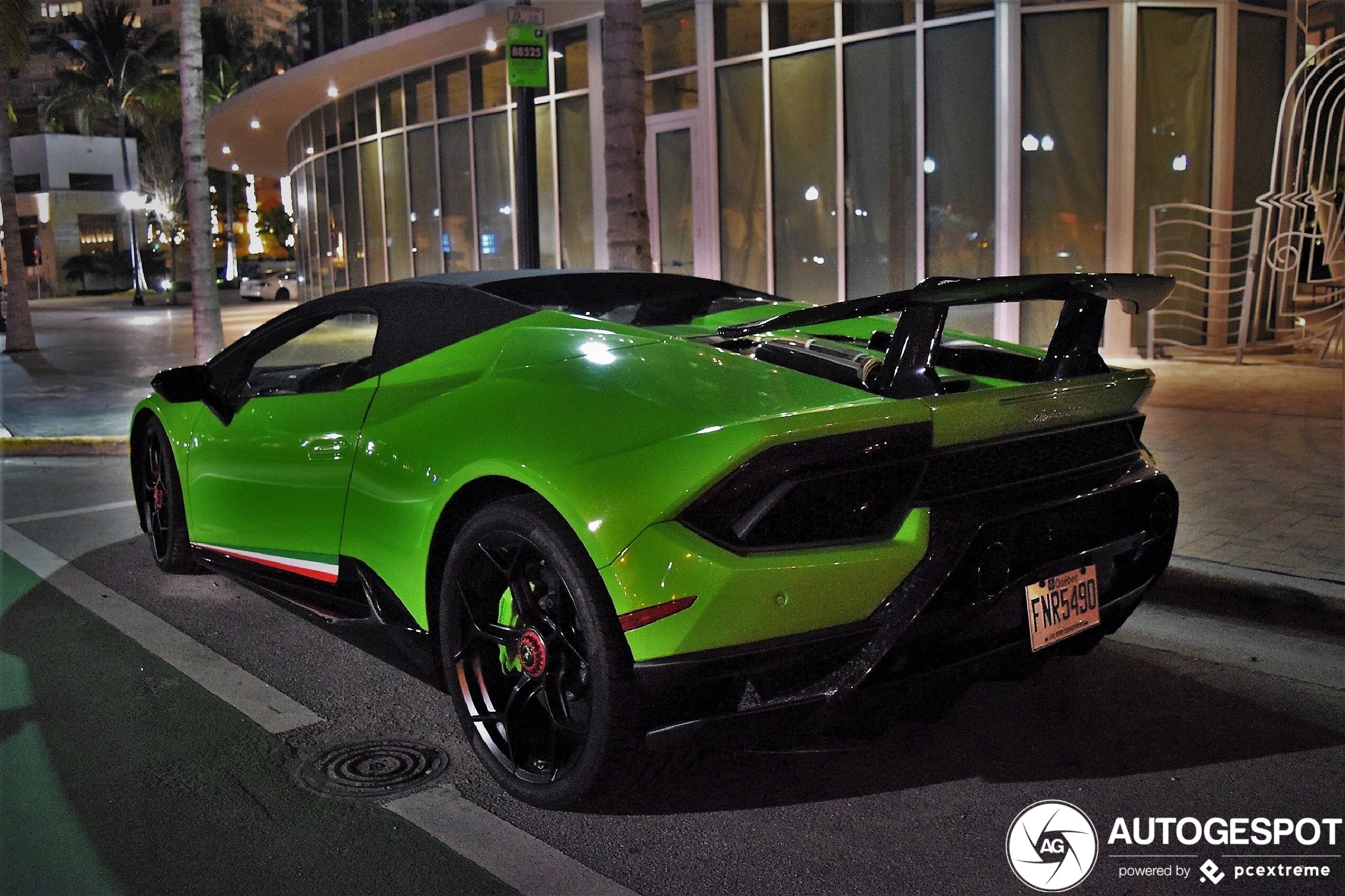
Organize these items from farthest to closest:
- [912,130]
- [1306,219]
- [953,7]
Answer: [912,130], [953,7], [1306,219]

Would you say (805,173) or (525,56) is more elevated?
(525,56)

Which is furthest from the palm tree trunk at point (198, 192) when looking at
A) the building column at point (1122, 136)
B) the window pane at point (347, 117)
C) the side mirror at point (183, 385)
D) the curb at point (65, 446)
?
the window pane at point (347, 117)

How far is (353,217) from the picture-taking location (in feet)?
84.5

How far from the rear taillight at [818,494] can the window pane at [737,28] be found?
1294cm

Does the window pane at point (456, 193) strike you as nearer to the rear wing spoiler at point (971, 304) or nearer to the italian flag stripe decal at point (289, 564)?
the italian flag stripe decal at point (289, 564)

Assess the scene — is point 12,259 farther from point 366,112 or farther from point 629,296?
point 629,296

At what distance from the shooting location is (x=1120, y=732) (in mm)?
3625

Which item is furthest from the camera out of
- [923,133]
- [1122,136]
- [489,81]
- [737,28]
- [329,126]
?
[329,126]

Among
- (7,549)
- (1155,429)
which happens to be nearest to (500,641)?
(7,549)

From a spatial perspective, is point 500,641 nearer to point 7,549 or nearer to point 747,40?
point 7,549

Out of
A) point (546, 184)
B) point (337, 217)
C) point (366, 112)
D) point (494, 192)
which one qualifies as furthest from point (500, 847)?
point (337, 217)

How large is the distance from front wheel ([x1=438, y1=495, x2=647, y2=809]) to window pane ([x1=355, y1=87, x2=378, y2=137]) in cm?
2184

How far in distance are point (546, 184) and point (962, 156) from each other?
7.46 meters

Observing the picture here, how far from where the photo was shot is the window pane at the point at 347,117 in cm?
2478
